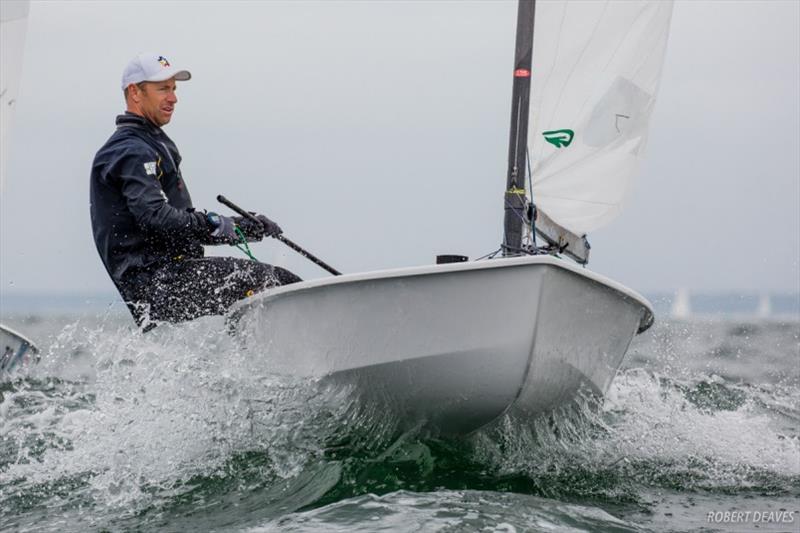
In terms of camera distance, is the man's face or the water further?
the man's face

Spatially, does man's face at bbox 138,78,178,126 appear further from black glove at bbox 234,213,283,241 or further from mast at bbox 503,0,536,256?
mast at bbox 503,0,536,256

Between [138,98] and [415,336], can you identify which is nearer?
[415,336]

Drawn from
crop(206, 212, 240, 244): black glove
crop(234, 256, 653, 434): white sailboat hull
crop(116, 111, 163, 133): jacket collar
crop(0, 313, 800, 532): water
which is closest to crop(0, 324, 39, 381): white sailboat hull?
crop(0, 313, 800, 532): water

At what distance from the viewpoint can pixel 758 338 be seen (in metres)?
28.6

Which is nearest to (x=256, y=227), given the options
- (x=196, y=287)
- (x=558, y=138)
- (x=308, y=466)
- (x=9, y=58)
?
(x=196, y=287)

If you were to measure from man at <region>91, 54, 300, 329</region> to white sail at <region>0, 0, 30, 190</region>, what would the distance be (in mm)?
7498

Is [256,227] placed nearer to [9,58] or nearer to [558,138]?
[558,138]

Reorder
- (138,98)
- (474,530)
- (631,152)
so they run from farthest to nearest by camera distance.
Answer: (631,152) → (138,98) → (474,530)

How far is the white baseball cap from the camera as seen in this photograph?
5539 millimetres

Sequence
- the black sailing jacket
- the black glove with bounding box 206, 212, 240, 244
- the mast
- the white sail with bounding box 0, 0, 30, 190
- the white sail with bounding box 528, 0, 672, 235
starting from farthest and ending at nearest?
1. the white sail with bounding box 0, 0, 30, 190
2. the white sail with bounding box 528, 0, 672, 235
3. the mast
4. the black glove with bounding box 206, 212, 240, 244
5. the black sailing jacket

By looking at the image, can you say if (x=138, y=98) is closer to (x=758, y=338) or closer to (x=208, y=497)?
(x=208, y=497)

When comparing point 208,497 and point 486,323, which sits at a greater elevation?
point 486,323

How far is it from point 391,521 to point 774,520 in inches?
71.4

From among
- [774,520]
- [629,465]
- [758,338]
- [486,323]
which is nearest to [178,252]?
[486,323]
